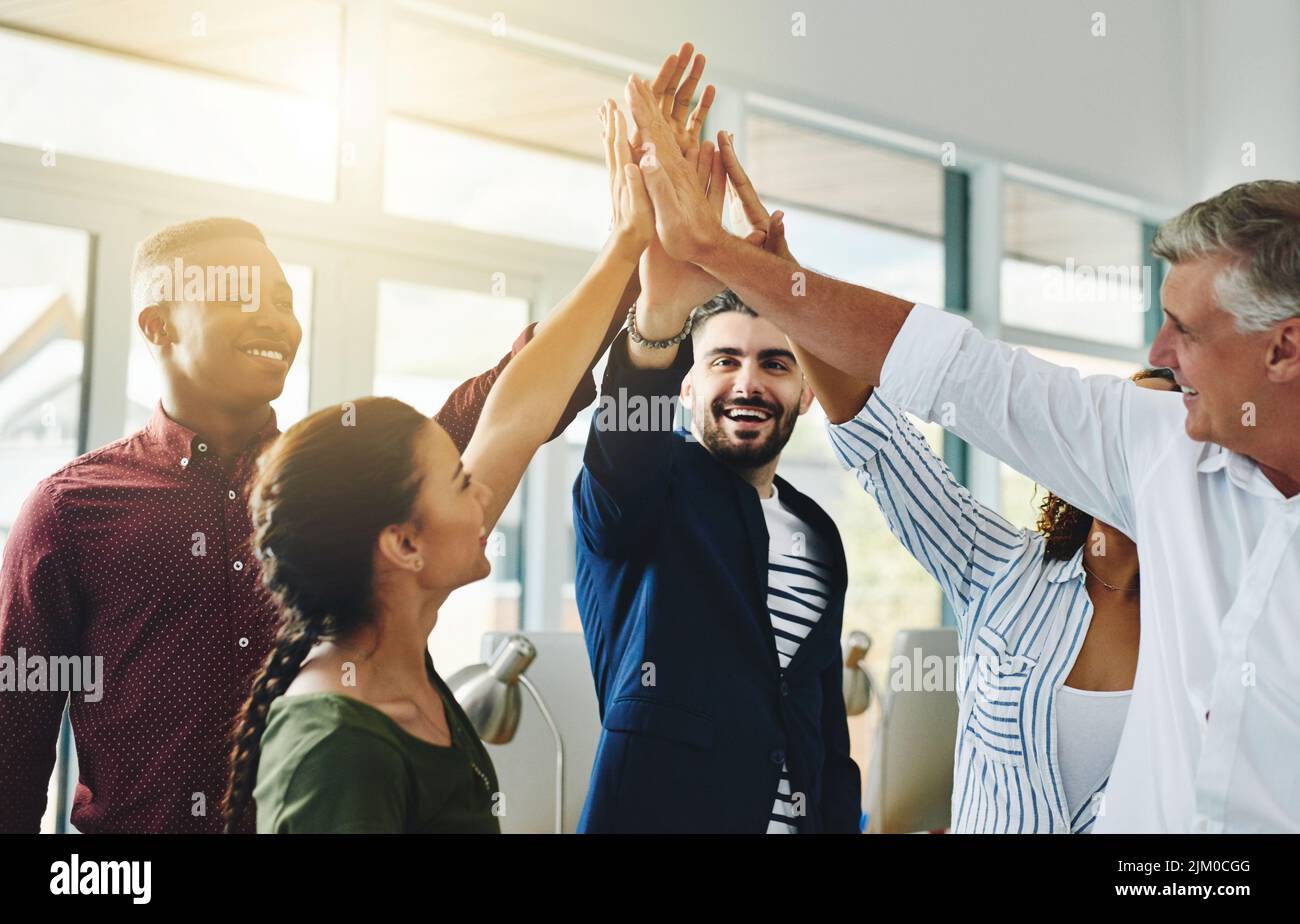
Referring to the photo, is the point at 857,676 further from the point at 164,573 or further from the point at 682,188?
the point at 164,573

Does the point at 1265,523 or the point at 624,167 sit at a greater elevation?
the point at 624,167

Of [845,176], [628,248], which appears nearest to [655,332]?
[628,248]

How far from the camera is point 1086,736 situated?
152 cm

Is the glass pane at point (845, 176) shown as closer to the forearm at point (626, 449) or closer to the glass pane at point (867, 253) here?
the glass pane at point (867, 253)

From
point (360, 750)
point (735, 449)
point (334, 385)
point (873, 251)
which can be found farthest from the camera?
point (873, 251)

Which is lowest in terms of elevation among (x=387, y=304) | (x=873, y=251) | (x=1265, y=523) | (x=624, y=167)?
(x=1265, y=523)

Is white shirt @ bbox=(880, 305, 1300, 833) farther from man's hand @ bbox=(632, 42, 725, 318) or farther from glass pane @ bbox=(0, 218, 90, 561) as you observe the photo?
glass pane @ bbox=(0, 218, 90, 561)

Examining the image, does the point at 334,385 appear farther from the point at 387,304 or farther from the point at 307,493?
the point at 307,493

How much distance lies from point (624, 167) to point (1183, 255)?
0.66 m

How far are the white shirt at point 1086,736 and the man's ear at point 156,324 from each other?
1.20m

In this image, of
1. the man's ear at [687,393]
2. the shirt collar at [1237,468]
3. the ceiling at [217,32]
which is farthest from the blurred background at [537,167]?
the shirt collar at [1237,468]

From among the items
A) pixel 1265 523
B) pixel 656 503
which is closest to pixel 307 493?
pixel 656 503

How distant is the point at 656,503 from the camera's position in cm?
147

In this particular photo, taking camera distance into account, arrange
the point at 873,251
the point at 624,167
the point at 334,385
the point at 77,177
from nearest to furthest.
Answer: the point at 624,167 < the point at 77,177 < the point at 334,385 < the point at 873,251
